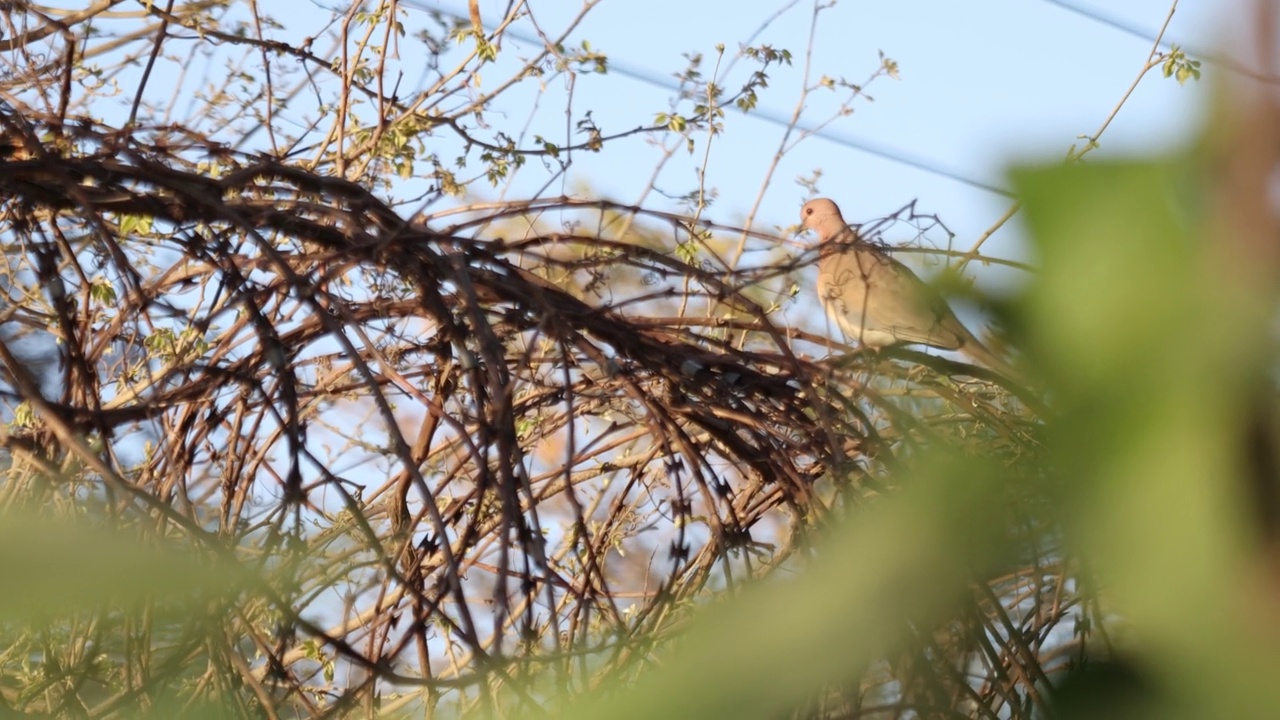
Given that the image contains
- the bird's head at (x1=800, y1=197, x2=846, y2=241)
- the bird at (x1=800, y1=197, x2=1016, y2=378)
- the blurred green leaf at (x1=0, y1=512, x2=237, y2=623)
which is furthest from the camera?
the bird's head at (x1=800, y1=197, x2=846, y2=241)

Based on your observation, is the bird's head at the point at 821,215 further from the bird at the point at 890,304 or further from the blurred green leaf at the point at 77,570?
the blurred green leaf at the point at 77,570

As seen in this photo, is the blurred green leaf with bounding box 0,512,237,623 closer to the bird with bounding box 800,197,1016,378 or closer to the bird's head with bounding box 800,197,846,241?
the bird with bounding box 800,197,1016,378

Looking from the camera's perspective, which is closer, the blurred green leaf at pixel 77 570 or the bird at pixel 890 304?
the blurred green leaf at pixel 77 570

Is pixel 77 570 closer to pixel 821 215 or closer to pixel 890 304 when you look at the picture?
pixel 890 304

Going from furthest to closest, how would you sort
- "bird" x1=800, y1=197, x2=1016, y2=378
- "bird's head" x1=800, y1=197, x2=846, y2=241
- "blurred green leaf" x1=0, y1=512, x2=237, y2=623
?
"bird's head" x1=800, y1=197, x2=846, y2=241
"bird" x1=800, y1=197, x2=1016, y2=378
"blurred green leaf" x1=0, y1=512, x2=237, y2=623

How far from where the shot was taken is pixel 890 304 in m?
1.85

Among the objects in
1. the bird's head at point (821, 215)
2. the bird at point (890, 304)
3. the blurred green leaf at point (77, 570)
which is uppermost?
the bird's head at point (821, 215)

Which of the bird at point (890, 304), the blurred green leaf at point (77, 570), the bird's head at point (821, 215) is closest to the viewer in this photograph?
the blurred green leaf at point (77, 570)

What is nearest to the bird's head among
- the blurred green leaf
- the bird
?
the bird

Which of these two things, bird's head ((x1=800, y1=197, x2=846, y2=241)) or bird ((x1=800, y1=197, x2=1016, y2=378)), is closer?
bird ((x1=800, y1=197, x2=1016, y2=378))

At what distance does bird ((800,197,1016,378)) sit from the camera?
57cm

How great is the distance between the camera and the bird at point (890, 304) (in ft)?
1.88

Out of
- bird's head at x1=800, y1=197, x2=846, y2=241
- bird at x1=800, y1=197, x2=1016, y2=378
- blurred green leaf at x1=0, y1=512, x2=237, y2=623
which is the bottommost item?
blurred green leaf at x1=0, y1=512, x2=237, y2=623

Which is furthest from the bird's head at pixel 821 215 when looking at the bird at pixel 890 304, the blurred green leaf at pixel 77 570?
the blurred green leaf at pixel 77 570
